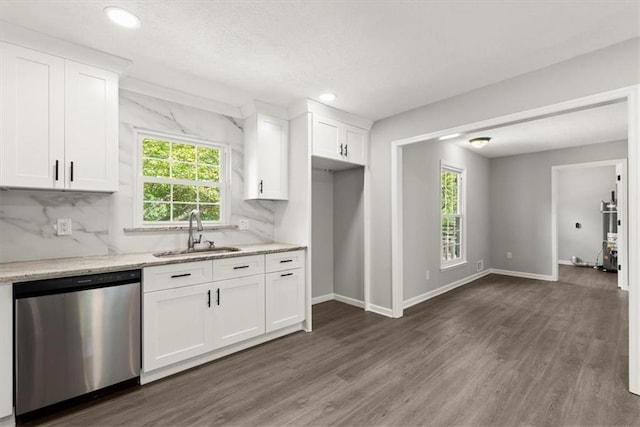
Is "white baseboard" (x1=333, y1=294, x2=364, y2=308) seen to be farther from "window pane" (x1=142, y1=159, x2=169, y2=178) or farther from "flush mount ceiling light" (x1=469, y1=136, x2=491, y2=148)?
"flush mount ceiling light" (x1=469, y1=136, x2=491, y2=148)

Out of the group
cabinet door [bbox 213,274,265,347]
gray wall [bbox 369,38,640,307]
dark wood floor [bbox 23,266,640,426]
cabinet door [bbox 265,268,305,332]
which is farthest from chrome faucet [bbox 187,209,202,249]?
gray wall [bbox 369,38,640,307]

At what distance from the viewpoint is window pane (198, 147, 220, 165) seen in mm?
3260

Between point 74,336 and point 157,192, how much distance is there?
1.43m

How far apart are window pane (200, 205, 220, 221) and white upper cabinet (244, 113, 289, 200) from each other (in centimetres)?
38

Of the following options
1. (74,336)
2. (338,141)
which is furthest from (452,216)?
(74,336)

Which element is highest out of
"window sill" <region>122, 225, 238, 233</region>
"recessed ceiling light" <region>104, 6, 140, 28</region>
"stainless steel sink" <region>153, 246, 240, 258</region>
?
"recessed ceiling light" <region>104, 6, 140, 28</region>

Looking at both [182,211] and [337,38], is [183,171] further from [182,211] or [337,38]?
[337,38]

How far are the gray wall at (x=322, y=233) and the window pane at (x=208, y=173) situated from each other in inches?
57.8

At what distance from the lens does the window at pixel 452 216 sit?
16.9ft

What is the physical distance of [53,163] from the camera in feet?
7.02

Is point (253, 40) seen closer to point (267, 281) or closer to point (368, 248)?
point (267, 281)

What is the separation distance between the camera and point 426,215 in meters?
4.64

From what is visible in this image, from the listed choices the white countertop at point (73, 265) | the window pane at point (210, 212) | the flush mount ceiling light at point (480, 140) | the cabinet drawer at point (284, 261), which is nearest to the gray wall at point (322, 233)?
the cabinet drawer at point (284, 261)

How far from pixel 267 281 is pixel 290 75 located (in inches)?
78.7
